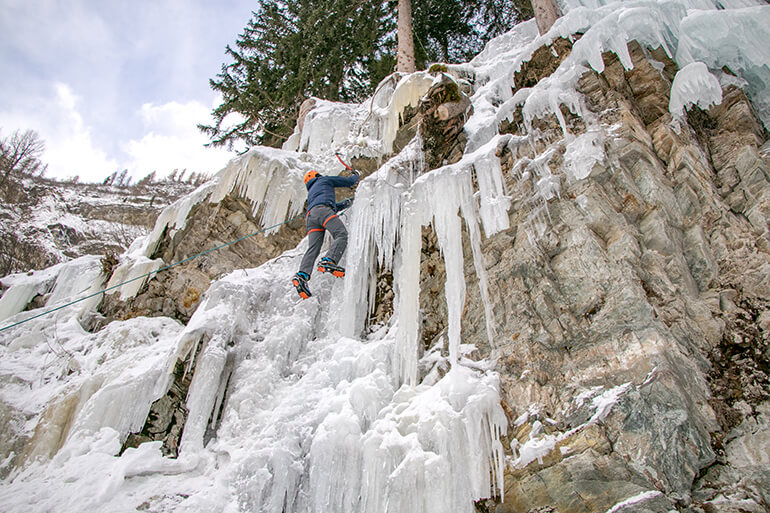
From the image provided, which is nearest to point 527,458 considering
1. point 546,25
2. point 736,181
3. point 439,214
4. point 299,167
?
point 439,214

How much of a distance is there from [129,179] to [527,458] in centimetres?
2914

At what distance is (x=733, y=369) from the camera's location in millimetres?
3098

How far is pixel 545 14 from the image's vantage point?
6875 mm

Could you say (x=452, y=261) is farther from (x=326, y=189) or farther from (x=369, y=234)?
(x=326, y=189)

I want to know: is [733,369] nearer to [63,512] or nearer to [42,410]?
[63,512]

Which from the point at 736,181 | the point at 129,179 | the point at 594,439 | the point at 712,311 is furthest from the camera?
the point at 129,179

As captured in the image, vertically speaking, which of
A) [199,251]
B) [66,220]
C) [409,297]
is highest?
[66,220]

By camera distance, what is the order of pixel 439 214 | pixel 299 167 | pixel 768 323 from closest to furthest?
pixel 768 323 < pixel 439 214 < pixel 299 167

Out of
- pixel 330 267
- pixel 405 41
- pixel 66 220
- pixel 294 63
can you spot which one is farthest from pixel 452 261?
pixel 66 220

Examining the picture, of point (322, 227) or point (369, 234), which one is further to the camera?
point (322, 227)

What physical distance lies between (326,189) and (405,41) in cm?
548

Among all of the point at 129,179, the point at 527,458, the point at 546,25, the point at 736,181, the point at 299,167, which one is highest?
the point at 129,179

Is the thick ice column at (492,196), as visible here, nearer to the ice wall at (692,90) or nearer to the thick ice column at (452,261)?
the thick ice column at (452,261)

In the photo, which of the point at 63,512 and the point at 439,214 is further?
the point at 439,214
